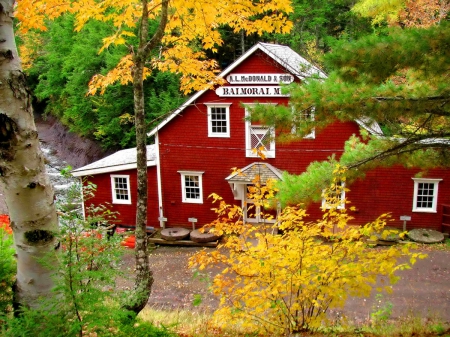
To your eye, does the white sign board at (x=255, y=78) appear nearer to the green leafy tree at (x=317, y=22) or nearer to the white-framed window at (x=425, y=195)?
the white-framed window at (x=425, y=195)

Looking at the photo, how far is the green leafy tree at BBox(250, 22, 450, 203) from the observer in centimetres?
573

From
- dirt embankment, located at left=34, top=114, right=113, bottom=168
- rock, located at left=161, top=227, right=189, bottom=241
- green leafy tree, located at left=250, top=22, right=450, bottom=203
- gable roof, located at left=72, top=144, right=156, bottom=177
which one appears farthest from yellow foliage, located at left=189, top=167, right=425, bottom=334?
dirt embankment, located at left=34, top=114, right=113, bottom=168

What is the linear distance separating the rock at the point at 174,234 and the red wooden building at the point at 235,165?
2.46 feet

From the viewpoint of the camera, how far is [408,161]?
27.4ft

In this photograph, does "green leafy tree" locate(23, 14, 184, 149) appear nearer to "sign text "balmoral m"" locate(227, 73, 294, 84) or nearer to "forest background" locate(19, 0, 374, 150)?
"forest background" locate(19, 0, 374, 150)

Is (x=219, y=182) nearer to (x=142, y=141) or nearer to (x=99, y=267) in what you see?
(x=142, y=141)

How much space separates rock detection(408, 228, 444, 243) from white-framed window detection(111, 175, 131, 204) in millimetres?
11794

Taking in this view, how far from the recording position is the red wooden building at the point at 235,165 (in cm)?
1636

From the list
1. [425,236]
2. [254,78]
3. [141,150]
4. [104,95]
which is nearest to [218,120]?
[254,78]

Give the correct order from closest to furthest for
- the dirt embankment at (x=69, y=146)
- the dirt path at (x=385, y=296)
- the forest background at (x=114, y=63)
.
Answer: the dirt path at (x=385, y=296)
the forest background at (x=114, y=63)
the dirt embankment at (x=69, y=146)

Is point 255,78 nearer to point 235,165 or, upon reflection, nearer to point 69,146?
point 235,165

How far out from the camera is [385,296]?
478 inches

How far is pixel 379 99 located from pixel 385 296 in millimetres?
7421

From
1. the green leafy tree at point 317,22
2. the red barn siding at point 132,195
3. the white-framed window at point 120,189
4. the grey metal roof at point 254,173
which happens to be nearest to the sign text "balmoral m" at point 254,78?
the grey metal roof at point 254,173
